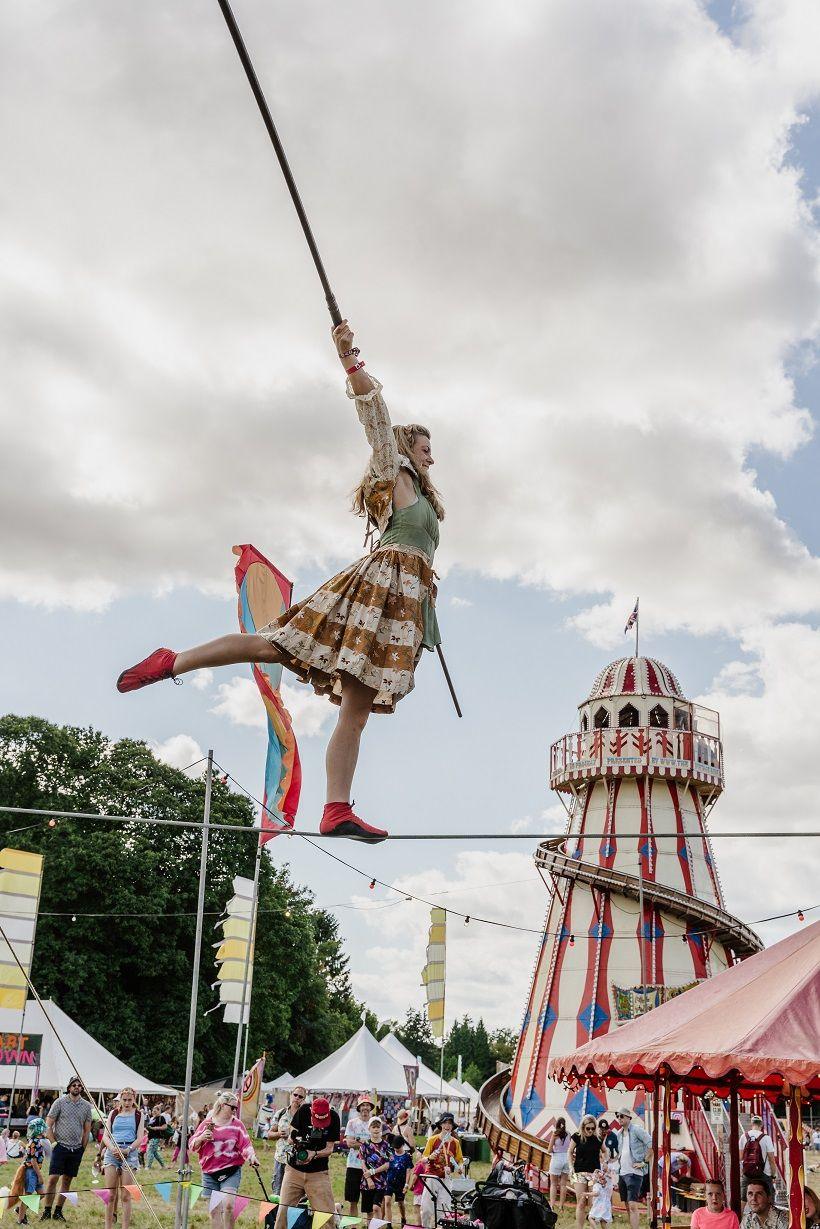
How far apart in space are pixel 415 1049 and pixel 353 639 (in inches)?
2731

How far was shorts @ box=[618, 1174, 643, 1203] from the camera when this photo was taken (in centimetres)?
1238

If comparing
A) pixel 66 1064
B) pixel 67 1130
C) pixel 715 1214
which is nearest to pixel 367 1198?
pixel 67 1130

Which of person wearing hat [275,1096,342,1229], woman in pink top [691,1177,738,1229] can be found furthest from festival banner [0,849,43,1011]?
woman in pink top [691,1177,738,1229]

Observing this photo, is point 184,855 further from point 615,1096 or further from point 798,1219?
point 798,1219

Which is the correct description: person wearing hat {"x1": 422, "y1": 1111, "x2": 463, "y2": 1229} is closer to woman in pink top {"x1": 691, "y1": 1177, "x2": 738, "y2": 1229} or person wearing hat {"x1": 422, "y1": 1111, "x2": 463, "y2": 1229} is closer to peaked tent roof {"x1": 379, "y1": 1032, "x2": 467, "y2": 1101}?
woman in pink top {"x1": 691, "y1": 1177, "x2": 738, "y2": 1229}

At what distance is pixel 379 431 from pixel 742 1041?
433 centimetres

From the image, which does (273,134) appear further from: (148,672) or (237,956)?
(237,956)

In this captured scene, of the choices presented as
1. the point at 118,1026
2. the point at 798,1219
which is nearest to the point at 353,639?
the point at 798,1219

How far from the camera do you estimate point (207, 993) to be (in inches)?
1160

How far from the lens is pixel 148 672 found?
418cm

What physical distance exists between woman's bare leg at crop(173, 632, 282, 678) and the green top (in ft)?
1.97

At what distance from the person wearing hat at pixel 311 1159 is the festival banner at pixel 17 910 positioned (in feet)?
17.5

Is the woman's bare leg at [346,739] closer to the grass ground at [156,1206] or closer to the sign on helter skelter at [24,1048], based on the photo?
the grass ground at [156,1206]

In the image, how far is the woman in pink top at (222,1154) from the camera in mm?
8117
